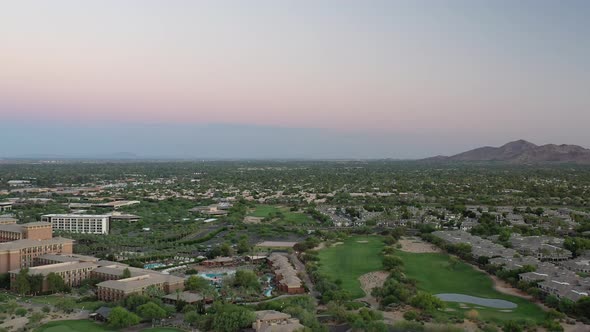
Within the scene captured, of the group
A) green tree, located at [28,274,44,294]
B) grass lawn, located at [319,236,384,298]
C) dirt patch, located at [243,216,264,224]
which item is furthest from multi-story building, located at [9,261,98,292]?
dirt patch, located at [243,216,264,224]

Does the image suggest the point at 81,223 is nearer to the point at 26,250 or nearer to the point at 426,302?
the point at 26,250

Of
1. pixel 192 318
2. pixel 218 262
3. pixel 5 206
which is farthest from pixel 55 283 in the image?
pixel 5 206

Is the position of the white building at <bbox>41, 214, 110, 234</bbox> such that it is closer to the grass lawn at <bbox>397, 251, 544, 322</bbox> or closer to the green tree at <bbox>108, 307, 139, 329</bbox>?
the green tree at <bbox>108, 307, 139, 329</bbox>

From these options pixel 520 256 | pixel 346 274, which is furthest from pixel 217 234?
pixel 520 256

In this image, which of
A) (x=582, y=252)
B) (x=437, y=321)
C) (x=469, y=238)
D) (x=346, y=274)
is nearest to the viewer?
(x=437, y=321)

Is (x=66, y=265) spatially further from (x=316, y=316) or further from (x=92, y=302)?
(x=316, y=316)

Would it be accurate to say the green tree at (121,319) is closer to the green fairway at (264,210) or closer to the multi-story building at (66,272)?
the multi-story building at (66,272)
